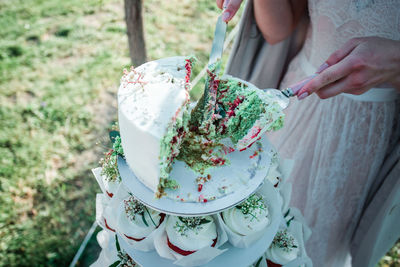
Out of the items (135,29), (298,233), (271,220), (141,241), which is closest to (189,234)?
(141,241)

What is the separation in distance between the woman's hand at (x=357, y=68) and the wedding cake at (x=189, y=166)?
28cm

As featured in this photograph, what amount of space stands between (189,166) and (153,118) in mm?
285

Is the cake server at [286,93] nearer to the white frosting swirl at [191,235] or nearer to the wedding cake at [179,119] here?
the wedding cake at [179,119]

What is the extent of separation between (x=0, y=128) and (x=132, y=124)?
9.69ft

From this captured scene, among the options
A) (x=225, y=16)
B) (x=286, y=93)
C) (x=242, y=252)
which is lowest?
(x=242, y=252)

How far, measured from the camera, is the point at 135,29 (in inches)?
115

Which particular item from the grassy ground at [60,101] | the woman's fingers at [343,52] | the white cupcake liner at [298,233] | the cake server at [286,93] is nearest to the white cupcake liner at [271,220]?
the white cupcake liner at [298,233]

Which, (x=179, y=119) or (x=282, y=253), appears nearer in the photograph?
(x=179, y=119)

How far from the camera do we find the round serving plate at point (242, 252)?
1.48 m

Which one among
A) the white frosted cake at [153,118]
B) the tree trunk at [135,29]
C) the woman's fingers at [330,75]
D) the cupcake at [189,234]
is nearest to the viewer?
the white frosted cake at [153,118]

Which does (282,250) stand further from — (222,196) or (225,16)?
(225,16)

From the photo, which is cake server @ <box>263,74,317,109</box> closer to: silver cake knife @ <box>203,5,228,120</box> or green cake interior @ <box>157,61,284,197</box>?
green cake interior @ <box>157,61,284,197</box>

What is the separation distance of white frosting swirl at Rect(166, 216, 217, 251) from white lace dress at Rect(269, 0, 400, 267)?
1.19 m

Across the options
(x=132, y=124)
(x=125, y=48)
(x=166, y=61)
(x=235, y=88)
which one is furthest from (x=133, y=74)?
(x=125, y=48)
